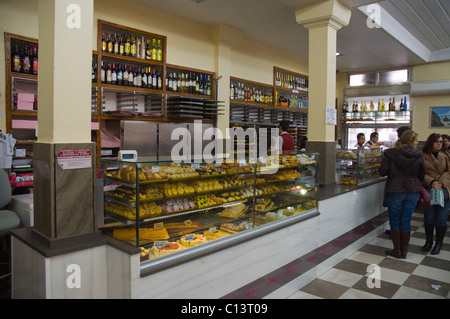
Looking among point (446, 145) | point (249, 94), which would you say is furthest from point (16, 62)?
point (446, 145)

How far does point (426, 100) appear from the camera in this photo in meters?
9.14

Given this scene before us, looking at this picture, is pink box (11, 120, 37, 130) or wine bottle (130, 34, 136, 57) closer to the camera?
pink box (11, 120, 37, 130)

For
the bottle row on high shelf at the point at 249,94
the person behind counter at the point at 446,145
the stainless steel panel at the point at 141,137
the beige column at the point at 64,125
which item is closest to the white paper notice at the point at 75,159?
the beige column at the point at 64,125

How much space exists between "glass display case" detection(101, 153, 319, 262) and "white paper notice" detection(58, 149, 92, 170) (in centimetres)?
21

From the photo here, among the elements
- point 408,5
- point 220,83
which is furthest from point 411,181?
point 220,83

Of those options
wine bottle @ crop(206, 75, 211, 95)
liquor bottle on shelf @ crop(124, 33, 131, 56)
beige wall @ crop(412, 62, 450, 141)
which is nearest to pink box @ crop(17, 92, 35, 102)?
liquor bottle on shelf @ crop(124, 33, 131, 56)

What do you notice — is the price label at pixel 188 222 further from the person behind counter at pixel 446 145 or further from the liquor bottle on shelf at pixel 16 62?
the person behind counter at pixel 446 145

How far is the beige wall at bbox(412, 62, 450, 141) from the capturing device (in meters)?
8.73

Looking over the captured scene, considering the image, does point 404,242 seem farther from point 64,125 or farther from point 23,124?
point 23,124

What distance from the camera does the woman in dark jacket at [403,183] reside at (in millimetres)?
4141

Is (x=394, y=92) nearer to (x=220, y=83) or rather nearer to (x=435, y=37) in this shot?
(x=435, y=37)

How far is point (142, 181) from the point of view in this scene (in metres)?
2.22

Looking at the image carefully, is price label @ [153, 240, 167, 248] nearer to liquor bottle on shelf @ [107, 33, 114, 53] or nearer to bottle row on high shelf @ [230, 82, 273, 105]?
liquor bottle on shelf @ [107, 33, 114, 53]

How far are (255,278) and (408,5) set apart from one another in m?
5.07
